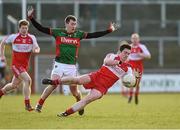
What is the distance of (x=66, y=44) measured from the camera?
53.1 ft

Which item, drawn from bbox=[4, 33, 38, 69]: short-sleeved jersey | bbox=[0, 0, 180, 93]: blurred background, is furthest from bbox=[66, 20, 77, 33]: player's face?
bbox=[0, 0, 180, 93]: blurred background

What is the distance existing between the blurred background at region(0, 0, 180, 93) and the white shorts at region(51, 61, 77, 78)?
1710cm

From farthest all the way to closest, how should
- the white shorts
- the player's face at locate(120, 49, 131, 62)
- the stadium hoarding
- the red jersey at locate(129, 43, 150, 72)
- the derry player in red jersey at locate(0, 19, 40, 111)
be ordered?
the stadium hoarding → the red jersey at locate(129, 43, 150, 72) → the derry player in red jersey at locate(0, 19, 40, 111) → the white shorts → the player's face at locate(120, 49, 131, 62)

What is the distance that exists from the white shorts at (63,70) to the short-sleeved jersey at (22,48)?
1623mm

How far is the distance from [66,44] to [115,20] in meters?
23.0

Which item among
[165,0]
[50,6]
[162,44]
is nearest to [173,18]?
[165,0]

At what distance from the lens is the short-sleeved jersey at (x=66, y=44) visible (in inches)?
636

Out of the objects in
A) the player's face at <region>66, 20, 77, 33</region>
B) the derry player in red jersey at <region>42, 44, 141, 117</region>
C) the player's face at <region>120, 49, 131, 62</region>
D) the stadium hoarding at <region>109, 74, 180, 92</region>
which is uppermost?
the player's face at <region>66, 20, 77, 33</region>

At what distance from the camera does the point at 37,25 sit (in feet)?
52.4

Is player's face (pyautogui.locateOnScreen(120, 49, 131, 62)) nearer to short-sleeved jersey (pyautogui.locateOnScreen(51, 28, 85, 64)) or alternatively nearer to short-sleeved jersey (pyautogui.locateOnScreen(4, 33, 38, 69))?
short-sleeved jersey (pyautogui.locateOnScreen(51, 28, 85, 64))

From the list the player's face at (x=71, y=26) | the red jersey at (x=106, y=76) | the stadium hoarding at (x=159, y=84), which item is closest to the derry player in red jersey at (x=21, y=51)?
the player's face at (x=71, y=26)

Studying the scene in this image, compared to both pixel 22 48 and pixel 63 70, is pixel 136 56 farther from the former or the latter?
pixel 63 70

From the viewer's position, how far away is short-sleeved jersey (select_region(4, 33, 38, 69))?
57.9 feet

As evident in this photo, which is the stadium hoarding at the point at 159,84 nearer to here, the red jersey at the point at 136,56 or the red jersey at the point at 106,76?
the red jersey at the point at 136,56
